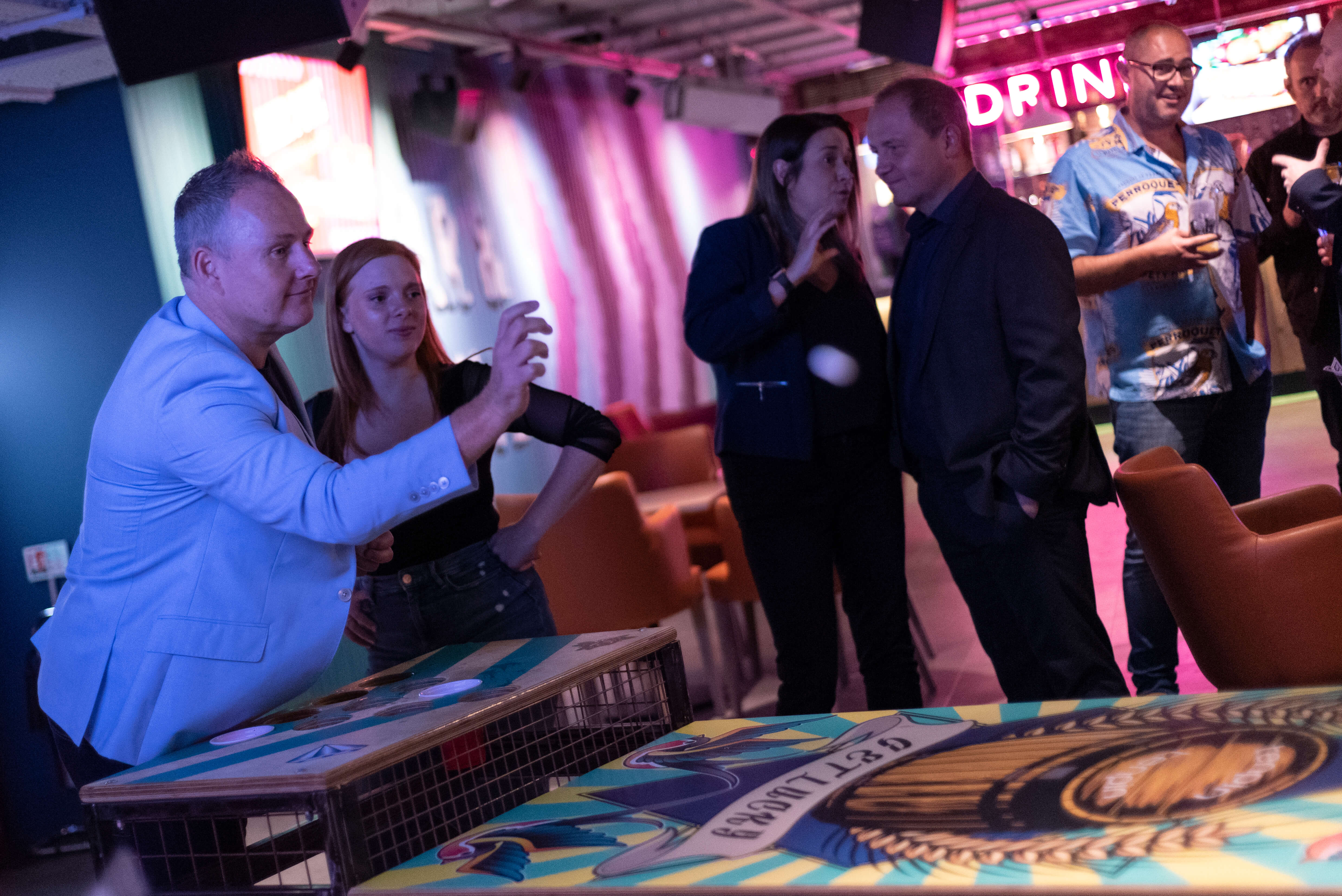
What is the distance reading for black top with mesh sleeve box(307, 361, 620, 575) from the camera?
7.23 ft

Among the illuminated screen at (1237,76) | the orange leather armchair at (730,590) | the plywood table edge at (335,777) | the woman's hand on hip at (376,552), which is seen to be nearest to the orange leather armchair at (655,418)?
the orange leather armchair at (730,590)

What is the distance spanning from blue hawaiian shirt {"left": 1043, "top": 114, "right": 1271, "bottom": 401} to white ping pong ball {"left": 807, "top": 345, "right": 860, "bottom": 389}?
25.8 inches

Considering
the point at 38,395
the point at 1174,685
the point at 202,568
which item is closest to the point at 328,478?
the point at 202,568

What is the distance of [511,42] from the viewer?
6488mm

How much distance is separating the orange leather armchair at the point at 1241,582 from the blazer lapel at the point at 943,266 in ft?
1.55

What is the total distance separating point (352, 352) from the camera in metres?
2.32

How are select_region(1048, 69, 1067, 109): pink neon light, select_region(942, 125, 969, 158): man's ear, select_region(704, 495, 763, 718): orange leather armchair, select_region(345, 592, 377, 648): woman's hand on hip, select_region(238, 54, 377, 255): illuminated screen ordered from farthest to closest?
select_region(1048, 69, 1067, 109): pink neon light
select_region(238, 54, 377, 255): illuminated screen
select_region(704, 495, 763, 718): orange leather armchair
select_region(942, 125, 969, 158): man's ear
select_region(345, 592, 377, 648): woman's hand on hip

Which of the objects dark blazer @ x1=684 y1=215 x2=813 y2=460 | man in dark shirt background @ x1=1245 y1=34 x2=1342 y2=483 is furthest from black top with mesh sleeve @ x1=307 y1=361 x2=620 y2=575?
man in dark shirt background @ x1=1245 y1=34 x2=1342 y2=483

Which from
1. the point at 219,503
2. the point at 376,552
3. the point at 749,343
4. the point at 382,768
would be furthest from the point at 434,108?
the point at 382,768

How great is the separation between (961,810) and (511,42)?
239 inches

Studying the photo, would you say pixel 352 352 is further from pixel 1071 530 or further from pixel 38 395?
pixel 38 395

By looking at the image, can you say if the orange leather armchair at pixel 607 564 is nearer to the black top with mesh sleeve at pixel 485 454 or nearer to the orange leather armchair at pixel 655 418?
the black top with mesh sleeve at pixel 485 454

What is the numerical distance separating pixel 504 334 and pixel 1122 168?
6.37ft

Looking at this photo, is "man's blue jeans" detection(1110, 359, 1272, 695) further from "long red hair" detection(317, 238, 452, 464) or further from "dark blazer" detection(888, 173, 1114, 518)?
"long red hair" detection(317, 238, 452, 464)
